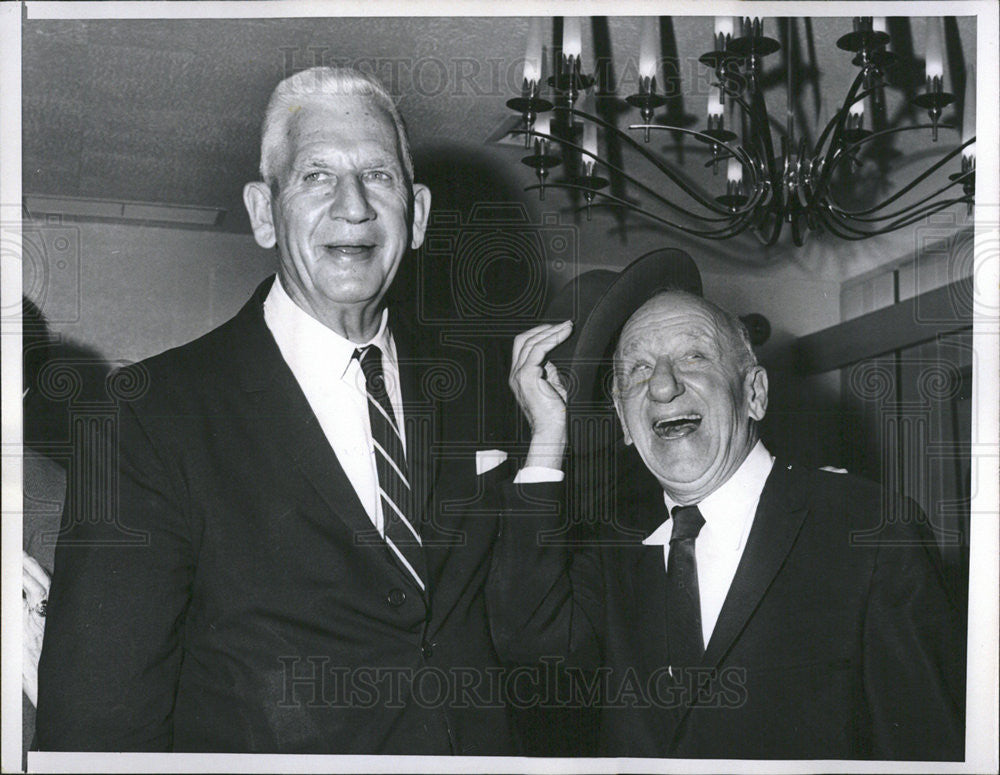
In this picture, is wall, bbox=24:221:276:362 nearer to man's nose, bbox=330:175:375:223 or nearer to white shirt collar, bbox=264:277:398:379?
white shirt collar, bbox=264:277:398:379

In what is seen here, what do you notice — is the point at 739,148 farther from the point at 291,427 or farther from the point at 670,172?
the point at 291,427

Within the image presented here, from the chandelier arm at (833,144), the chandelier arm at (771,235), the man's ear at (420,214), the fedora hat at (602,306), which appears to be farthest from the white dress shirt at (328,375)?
→ the chandelier arm at (833,144)

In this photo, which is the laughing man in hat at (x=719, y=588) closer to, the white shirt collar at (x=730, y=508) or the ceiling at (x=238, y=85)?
the white shirt collar at (x=730, y=508)

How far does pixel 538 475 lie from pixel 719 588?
0.43 m

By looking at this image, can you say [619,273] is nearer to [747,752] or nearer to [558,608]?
[558,608]

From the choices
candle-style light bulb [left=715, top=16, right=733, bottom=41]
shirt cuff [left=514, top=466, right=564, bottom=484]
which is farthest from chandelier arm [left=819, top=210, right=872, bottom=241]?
shirt cuff [left=514, top=466, right=564, bottom=484]

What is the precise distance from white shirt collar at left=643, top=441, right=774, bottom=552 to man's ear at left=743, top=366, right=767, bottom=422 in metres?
0.12

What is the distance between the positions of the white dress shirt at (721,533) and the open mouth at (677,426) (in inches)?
5.1

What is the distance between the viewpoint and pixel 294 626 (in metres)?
1.96

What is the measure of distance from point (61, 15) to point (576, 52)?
1095mm

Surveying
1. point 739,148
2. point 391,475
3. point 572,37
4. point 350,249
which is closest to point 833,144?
point 739,148

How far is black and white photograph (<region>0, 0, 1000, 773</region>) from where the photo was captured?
197cm

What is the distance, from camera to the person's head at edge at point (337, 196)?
1980 mm

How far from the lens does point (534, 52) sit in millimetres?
2043
